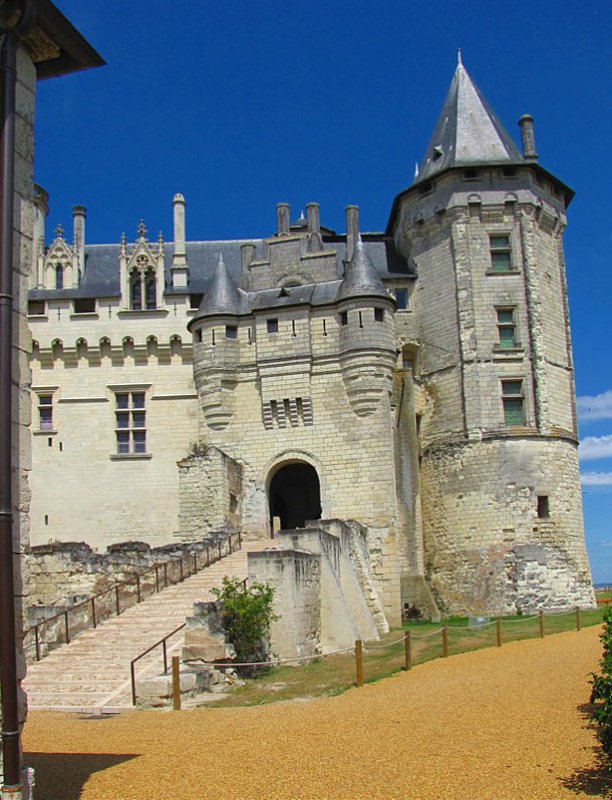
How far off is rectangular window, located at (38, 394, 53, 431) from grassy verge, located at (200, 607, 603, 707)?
14.9 m

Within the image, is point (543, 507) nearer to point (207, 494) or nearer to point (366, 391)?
point (366, 391)

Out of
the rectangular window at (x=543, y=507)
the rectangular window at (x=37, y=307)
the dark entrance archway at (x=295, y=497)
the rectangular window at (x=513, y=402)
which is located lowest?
the rectangular window at (x=543, y=507)

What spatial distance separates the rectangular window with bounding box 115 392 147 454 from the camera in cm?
3103

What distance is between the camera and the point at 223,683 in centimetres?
1455

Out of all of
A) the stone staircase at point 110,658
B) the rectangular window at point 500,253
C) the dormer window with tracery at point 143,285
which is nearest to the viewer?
the stone staircase at point 110,658

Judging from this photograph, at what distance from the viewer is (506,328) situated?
2925cm

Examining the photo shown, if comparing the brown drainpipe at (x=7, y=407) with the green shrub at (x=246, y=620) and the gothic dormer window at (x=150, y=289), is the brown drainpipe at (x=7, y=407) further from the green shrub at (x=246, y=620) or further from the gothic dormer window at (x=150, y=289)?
the gothic dormer window at (x=150, y=289)

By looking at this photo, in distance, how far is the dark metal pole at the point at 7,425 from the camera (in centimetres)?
642

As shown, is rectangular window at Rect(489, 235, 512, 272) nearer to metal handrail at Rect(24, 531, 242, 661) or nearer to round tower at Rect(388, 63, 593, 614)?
round tower at Rect(388, 63, 593, 614)

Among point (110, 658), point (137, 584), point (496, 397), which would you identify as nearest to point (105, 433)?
point (137, 584)

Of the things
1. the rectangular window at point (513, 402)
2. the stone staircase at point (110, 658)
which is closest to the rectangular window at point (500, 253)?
the rectangular window at point (513, 402)

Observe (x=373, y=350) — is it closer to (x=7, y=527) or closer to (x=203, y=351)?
(x=203, y=351)

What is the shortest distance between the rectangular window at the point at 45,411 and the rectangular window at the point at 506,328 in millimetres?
15692

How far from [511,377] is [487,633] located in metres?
10.9
